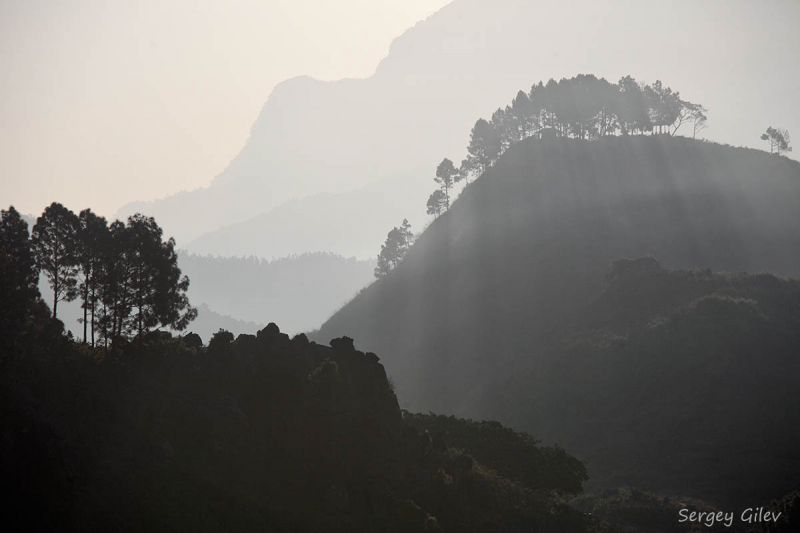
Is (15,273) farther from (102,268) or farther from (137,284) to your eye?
(137,284)

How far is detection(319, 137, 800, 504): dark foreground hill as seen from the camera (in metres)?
72.4

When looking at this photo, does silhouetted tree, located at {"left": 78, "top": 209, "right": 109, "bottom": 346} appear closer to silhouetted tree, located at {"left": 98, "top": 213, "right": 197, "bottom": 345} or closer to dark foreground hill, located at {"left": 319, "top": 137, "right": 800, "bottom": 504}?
silhouetted tree, located at {"left": 98, "top": 213, "right": 197, "bottom": 345}

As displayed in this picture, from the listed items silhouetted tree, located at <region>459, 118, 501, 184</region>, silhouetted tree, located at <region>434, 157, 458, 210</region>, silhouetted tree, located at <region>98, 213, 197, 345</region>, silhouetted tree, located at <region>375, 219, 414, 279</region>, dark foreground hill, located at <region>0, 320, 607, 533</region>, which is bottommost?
dark foreground hill, located at <region>0, 320, 607, 533</region>

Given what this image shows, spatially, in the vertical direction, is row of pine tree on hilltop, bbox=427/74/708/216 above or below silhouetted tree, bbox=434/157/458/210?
above

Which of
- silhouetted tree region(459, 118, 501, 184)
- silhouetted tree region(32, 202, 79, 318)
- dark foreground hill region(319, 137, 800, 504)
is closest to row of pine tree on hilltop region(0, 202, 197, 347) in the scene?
silhouetted tree region(32, 202, 79, 318)

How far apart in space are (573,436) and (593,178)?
256ft

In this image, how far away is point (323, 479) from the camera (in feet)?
145

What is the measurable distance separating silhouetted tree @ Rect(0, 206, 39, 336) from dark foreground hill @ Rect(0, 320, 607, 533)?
10.1 ft

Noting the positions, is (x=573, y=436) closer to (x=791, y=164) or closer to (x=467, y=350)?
(x=467, y=350)

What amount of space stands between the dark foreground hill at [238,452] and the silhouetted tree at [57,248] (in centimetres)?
623

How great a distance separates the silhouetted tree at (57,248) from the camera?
56219 millimetres

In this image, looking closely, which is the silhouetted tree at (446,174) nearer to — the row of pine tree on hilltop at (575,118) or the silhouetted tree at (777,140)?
the row of pine tree on hilltop at (575,118)

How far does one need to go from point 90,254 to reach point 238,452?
85.4ft

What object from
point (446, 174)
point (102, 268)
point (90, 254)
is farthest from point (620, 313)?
point (90, 254)
